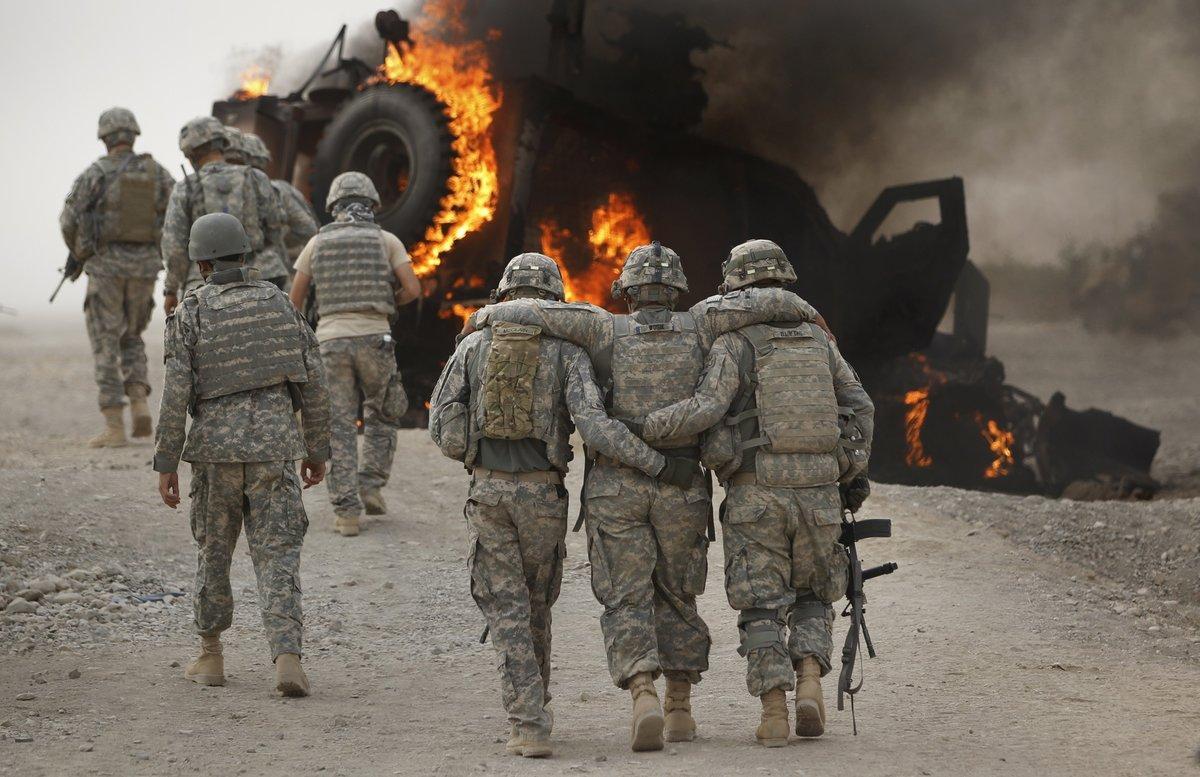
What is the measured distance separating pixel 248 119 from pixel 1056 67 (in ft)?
26.2

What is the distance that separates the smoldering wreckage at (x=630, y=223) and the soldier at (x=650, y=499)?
7.13 metres

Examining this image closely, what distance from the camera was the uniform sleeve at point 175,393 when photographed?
464cm

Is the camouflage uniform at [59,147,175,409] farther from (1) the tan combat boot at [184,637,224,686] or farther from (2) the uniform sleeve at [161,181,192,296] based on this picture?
(1) the tan combat boot at [184,637,224,686]

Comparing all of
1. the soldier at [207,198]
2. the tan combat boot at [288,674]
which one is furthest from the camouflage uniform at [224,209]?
the tan combat boot at [288,674]

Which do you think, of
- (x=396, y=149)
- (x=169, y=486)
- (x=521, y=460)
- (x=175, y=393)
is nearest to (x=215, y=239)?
(x=175, y=393)

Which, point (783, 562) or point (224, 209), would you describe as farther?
point (224, 209)

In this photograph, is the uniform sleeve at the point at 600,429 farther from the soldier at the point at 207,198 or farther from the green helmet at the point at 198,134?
the green helmet at the point at 198,134

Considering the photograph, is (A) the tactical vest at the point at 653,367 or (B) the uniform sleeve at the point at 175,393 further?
(B) the uniform sleeve at the point at 175,393

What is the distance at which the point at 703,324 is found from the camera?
4379mm

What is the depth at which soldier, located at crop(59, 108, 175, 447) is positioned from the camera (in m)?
9.04

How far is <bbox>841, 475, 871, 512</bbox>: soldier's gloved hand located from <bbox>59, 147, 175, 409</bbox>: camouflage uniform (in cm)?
621

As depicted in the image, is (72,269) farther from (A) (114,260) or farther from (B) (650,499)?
(B) (650,499)

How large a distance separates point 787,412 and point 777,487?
245mm

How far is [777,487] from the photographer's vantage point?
425 centimetres
